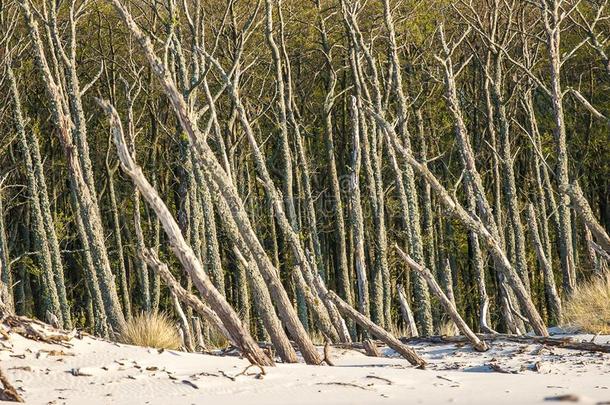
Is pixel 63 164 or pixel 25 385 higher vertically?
pixel 63 164

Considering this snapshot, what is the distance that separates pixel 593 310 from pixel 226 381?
6.79m

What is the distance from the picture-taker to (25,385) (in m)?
8.41

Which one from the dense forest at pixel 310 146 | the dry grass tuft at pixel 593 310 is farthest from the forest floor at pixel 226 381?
the dry grass tuft at pixel 593 310

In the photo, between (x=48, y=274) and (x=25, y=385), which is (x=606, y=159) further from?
(x=25, y=385)

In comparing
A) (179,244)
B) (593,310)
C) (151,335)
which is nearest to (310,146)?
(593,310)

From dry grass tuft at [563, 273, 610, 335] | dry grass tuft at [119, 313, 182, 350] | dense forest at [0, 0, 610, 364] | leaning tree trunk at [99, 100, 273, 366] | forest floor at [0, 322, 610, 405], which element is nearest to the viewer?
forest floor at [0, 322, 610, 405]

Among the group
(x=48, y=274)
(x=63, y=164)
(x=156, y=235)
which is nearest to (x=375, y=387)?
(x=48, y=274)

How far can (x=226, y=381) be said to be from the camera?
28.0 feet

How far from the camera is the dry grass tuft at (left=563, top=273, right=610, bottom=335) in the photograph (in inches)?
521

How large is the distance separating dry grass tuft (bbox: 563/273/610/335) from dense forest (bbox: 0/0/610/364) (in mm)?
549

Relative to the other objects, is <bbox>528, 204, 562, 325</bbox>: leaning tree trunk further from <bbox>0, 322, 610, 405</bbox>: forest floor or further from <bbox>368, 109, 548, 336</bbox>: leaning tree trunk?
<bbox>0, 322, 610, 405</bbox>: forest floor

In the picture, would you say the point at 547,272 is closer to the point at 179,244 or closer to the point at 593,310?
the point at 593,310

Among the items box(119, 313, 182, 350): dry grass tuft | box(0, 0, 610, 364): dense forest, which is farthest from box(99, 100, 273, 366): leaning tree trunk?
box(119, 313, 182, 350): dry grass tuft

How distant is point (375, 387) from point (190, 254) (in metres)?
2.86
